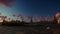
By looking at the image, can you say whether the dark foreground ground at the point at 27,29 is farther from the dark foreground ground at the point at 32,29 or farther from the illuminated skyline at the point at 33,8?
the illuminated skyline at the point at 33,8

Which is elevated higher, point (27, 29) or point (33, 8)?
point (33, 8)

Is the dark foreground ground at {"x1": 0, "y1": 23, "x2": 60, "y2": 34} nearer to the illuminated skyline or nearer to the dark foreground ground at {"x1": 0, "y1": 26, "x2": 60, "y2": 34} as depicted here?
the dark foreground ground at {"x1": 0, "y1": 26, "x2": 60, "y2": 34}

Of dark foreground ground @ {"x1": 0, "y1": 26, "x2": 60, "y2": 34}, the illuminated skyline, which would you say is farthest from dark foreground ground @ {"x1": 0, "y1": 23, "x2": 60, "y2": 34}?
the illuminated skyline

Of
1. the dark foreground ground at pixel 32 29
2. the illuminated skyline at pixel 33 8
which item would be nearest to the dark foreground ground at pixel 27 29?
the dark foreground ground at pixel 32 29

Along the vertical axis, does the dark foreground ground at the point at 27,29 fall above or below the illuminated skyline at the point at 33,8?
below

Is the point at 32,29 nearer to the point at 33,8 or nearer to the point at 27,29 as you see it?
the point at 27,29

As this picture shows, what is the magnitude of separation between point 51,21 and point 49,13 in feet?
0.41

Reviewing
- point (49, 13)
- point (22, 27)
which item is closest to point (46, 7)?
point (49, 13)

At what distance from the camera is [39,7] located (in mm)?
4773

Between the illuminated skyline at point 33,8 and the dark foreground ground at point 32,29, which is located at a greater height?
the illuminated skyline at point 33,8

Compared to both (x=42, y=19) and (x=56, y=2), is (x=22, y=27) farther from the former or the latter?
(x=56, y=2)

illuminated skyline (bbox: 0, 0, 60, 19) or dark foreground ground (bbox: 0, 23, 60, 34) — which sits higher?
illuminated skyline (bbox: 0, 0, 60, 19)

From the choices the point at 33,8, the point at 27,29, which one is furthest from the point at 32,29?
the point at 33,8

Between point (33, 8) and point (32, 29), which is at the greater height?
point (33, 8)
